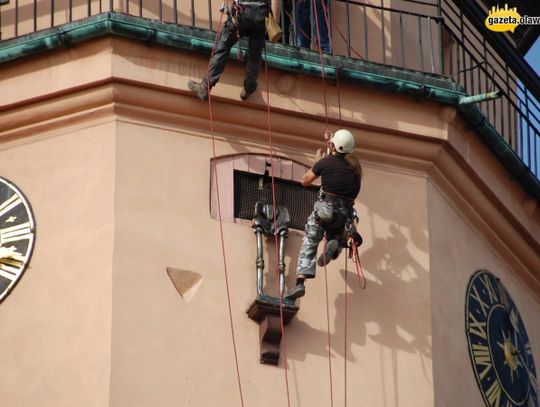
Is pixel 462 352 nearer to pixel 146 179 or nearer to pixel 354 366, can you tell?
pixel 354 366

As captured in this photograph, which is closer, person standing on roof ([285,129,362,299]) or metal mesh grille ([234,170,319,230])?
person standing on roof ([285,129,362,299])

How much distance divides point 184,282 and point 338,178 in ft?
3.98

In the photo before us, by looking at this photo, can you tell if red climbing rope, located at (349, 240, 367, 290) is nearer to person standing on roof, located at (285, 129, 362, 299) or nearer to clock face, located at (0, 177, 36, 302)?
person standing on roof, located at (285, 129, 362, 299)

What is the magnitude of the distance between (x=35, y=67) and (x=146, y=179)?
1.14m

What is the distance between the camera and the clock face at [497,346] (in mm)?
18547

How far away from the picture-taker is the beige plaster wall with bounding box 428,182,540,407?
1808 cm

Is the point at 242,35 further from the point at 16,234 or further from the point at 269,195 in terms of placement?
the point at 16,234

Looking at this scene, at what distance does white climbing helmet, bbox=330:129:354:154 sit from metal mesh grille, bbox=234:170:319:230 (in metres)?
0.68

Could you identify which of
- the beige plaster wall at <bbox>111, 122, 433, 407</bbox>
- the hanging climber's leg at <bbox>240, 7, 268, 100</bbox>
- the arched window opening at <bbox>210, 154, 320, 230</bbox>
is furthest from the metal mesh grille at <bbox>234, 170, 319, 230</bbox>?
the hanging climber's leg at <bbox>240, 7, 268, 100</bbox>

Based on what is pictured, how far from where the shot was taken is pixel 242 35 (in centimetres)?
1773

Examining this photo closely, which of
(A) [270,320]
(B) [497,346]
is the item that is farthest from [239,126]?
(B) [497,346]

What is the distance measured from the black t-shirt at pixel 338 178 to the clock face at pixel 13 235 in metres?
1.95

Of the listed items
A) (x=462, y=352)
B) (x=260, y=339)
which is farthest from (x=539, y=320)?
(x=260, y=339)

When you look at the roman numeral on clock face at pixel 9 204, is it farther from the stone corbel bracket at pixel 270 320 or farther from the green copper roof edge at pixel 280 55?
the stone corbel bracket at pixel 270 320
